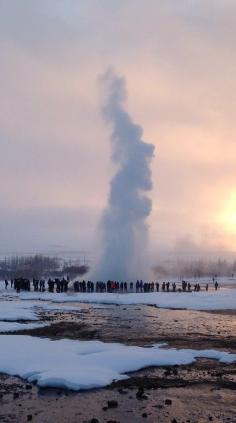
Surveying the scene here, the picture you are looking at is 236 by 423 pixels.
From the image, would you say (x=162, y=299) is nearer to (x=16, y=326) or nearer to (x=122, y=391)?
(x=16, y=326)

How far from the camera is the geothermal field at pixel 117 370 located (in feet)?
40.2

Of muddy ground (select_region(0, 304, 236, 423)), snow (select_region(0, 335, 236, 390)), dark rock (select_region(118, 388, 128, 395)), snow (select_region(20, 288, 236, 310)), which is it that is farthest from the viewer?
snow (select_region(20, 288, 236, 310))

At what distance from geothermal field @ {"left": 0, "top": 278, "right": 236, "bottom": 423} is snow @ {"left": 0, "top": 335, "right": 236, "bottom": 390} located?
1.2 inches

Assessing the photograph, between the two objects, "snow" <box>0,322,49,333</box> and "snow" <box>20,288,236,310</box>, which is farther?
"snow" <box>20,288,236,310</box>

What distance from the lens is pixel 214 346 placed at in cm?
2080

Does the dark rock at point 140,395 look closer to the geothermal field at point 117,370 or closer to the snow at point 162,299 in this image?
the geothermal field at point 117,370

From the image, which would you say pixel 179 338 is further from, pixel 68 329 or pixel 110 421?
pixel 110 421

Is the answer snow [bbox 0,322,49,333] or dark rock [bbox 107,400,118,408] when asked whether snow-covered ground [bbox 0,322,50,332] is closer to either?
snow [bbox 0,322,49,333]

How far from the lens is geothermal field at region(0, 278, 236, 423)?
1225 cm

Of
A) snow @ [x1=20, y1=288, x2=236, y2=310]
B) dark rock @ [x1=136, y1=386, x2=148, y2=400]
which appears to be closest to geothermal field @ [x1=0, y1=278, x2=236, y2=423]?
dark rock @ [x1=136, y1=386, x2=148, y2=400]

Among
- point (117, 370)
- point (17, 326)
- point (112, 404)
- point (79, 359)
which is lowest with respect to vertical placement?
point (112, 404)

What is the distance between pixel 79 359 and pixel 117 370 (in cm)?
151

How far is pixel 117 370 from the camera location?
16.0 meters

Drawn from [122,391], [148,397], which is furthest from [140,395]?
[122,391]
